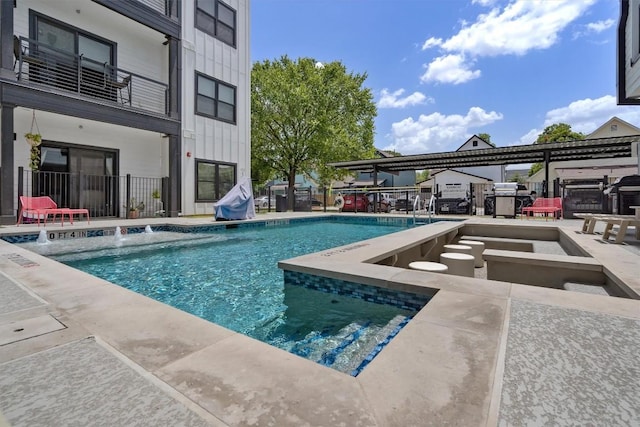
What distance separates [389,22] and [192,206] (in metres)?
12.3

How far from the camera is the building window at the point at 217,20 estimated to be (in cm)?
1193

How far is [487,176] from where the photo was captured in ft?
95.0

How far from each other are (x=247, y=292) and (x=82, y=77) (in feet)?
31.2

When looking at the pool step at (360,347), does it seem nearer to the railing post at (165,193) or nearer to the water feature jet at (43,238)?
the water feature jet at (43,238)

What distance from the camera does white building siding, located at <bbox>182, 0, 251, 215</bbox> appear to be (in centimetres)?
1128

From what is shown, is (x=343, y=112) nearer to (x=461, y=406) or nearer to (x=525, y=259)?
(x=525, y=259)

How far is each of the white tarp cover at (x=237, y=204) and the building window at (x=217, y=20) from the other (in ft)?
21.5

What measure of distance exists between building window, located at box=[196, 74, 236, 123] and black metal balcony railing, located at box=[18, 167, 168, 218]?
3300 mm

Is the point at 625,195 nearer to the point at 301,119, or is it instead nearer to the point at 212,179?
the point at 212,179

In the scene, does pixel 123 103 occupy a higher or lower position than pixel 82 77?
lower

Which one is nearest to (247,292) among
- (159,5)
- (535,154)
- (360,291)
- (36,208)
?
(360,291)

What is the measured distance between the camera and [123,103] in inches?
391

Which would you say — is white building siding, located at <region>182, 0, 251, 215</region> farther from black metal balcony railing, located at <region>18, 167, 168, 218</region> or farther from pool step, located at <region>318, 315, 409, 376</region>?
pool step, located at <region>318, 315, 409, 376</region>

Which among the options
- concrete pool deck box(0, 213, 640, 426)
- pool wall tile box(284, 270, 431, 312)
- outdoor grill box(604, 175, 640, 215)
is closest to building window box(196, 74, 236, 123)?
pool wall tile box(284, 270, 431, 312)
